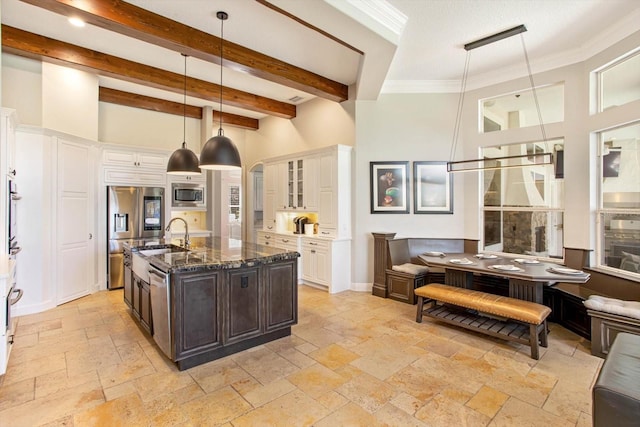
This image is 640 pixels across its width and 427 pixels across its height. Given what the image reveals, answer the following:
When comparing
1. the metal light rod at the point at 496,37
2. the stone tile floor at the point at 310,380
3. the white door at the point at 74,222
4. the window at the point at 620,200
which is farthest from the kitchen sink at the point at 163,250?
the window at the point at 620,200

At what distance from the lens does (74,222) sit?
4.77m

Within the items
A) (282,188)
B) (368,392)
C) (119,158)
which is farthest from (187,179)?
A: (368,392)

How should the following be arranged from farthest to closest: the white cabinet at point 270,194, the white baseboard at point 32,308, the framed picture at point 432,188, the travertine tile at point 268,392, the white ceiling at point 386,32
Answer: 1. the white cabinet at point 270,194
2. the framed picture at point 432,188
3. the white baseboard at point 32,308
4. the white ceiling at point 386,32
5. the travertine tile at point 268,392

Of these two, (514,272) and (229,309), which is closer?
(229,309)

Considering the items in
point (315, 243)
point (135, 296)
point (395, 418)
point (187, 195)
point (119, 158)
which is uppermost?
point (119, 158)

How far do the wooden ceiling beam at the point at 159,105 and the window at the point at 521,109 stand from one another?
5.04 meters

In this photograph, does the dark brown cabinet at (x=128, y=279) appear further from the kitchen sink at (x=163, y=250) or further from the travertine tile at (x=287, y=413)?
the travertine tile at (x=287, y=413)

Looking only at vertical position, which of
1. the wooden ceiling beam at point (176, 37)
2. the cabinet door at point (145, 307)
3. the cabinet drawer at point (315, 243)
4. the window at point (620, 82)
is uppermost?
the wooden ceiling beam at point (176, 37)

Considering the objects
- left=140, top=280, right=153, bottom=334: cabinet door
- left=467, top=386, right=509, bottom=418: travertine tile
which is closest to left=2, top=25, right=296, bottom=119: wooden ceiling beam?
left=140, top=280, right=153, bottom=334: cabinet door

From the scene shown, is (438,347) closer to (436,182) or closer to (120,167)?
(436,182)

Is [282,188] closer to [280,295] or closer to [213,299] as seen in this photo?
[280,295]

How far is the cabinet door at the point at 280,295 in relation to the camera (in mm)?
3350

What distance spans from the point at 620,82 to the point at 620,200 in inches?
54.1

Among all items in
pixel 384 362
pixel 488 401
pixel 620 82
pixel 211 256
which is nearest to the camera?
pixel 488 401
